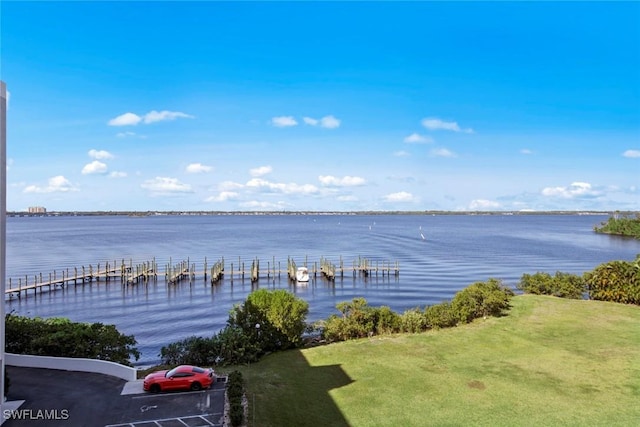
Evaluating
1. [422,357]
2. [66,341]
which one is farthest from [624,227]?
[66,341]

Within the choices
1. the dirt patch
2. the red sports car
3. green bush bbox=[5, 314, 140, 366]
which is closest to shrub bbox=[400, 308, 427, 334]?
the dirt patch

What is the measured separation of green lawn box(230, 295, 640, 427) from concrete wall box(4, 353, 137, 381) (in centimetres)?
625

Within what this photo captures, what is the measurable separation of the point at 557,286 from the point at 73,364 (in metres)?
41.7

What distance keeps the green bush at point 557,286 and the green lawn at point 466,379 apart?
9.56 m

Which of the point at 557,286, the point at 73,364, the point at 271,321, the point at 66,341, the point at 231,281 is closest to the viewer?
the point at 73,364

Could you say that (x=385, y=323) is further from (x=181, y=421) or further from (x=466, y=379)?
(x=181, y=421)

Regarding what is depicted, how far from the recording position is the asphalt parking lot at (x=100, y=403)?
19656mm

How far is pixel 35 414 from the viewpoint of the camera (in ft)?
66.8

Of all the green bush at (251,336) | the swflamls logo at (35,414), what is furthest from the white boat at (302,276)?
the swflamls logo at (35,414)

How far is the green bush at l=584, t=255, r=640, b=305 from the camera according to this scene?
135 ft

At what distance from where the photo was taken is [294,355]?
1180 inches

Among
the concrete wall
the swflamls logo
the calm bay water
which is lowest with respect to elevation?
the calm bay water

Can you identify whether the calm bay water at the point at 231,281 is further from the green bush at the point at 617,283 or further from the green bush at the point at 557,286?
the green bush at the point at 617,283

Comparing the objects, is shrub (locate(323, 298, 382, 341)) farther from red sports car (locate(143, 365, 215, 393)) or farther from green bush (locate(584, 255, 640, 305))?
green bush (locate(584, 255, 640, 305))
